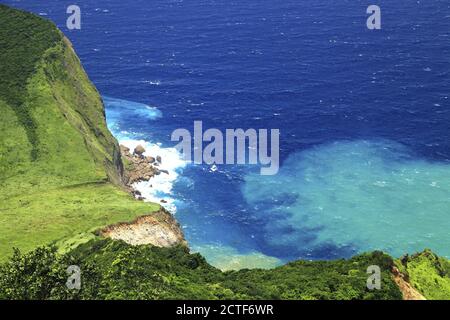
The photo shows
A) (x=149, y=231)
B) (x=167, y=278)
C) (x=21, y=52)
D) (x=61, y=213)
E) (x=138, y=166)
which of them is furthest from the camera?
(x=138, y=166)

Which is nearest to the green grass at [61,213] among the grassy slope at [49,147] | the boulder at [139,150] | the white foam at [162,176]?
the grassy slope at [49,147]

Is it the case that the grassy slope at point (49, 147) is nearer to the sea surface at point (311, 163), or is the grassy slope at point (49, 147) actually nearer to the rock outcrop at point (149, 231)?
the rock outcrop at point (149, 231)

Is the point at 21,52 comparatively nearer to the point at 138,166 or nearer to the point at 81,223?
the point at 138,166

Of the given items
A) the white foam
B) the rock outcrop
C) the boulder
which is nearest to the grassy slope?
the rock outcrop

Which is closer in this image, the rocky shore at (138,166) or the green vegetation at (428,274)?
the green vegetation at (428,274)

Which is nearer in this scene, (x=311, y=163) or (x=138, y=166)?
(x=138, y=166)

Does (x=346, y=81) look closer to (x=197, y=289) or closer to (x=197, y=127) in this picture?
(x=197, y=127)

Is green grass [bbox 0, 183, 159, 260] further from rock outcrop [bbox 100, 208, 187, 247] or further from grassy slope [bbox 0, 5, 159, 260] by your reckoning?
rock outcrop [bbox 100, 208, 187, 247]

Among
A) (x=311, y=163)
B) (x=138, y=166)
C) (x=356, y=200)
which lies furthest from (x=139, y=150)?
(x=356, y=200)
